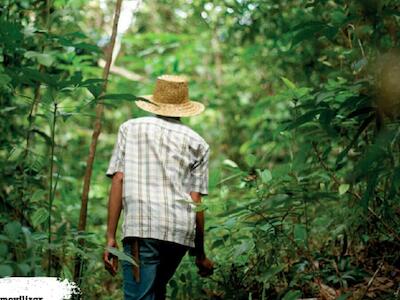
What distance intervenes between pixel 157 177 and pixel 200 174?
0.29 meters

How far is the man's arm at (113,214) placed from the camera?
3521 mm

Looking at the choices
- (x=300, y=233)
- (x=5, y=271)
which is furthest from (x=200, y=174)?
(x=5, y=271)

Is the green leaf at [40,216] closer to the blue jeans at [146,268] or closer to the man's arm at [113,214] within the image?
the man's arm at [113,214]

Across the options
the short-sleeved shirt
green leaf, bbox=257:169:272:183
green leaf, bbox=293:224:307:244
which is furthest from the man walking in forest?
green leaf, bbox=293:224:307:244

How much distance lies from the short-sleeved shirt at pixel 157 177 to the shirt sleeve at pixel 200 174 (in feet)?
0.05

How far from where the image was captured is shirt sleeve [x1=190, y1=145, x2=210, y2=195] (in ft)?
12.1

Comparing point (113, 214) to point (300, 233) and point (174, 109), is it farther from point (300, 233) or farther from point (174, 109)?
point (300, 233)

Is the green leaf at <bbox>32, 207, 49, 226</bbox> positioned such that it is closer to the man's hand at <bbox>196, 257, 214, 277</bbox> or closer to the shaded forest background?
the shaded forest background

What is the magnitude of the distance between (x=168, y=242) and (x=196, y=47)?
20.4 ft

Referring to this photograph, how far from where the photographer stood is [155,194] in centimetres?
351

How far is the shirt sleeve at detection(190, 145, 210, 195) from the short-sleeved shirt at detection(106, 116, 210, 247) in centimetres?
1

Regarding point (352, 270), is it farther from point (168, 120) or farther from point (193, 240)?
point (168, 120)

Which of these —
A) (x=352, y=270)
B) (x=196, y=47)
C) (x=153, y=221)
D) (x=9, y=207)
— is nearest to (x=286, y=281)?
(x=352, y=270)

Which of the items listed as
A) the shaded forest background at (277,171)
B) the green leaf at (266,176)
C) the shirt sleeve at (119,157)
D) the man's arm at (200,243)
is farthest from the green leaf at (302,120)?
the shirt sleeve at (119,157)
